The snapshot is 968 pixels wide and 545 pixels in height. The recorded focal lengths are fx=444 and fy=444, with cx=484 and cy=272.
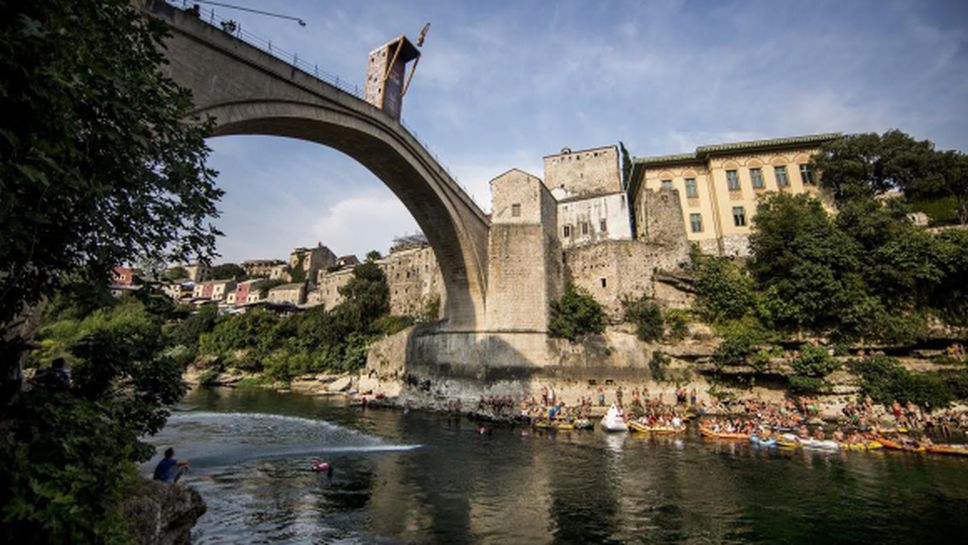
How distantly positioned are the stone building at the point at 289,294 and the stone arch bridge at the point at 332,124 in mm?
42458

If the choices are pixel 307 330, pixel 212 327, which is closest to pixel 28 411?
pixel 307 330

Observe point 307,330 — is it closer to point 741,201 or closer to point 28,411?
point 741,201

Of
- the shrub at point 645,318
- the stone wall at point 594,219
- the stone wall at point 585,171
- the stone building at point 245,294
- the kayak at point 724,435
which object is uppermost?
the stone wall at point 585,171

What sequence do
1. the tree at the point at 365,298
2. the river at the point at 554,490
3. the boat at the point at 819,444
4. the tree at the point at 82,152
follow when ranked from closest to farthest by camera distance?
the tree at the point at 82,152 → the river at the point at 554,490 → the boat at the point at 819,444 → the tree at the point at 365,298

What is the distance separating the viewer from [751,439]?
56.6 feet

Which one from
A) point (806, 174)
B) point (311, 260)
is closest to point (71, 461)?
point (806, 174)

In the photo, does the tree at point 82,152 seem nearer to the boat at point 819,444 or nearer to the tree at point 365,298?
the boat at point 819,444

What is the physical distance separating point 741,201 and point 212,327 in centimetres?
5331

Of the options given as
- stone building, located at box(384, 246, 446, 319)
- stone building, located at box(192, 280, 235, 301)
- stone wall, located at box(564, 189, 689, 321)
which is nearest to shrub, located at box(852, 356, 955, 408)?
→ stone wall, located at box(564, 189, 689, 321)

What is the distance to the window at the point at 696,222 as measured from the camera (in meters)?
30.2

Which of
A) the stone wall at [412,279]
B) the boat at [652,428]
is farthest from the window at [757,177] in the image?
the stone wall at [412,279]

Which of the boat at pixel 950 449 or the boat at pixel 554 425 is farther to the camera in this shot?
the boat at pixel 554 425

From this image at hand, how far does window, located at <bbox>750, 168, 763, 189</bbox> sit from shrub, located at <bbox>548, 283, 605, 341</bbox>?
Result: 13.5 metres

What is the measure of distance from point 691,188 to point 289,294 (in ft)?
177
